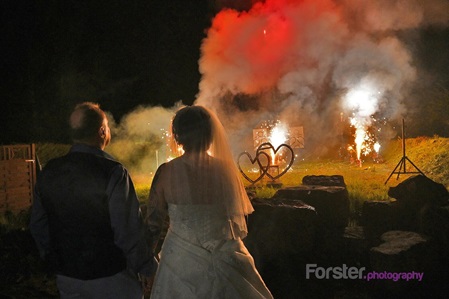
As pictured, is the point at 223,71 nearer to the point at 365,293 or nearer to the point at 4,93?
the point at 4,93

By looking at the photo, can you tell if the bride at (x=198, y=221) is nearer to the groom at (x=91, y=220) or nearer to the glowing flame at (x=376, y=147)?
the groom at (x=91, y=220)

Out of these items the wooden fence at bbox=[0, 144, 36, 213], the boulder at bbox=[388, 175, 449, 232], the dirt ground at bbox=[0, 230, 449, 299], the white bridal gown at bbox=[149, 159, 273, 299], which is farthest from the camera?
the wooden fence at bbox=[0, 144, 36, 213]

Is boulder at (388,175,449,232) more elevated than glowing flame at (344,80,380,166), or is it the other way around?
glowing flame at (344,80,380,166)

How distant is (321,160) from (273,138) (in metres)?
3.03

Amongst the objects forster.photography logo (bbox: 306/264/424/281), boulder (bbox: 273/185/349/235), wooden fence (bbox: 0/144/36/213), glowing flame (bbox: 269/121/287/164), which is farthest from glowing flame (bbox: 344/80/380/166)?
wooden fence (bbox: 0/144/36/213)

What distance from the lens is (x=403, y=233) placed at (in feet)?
18.7

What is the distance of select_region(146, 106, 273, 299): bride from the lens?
2.93 meters

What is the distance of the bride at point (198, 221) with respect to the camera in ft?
9.61

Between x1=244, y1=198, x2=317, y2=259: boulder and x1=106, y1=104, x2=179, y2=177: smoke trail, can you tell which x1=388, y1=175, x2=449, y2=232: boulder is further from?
x1=106, y1=104, x2=179, y2=177: smoke trail

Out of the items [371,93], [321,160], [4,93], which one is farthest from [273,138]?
[4,93]

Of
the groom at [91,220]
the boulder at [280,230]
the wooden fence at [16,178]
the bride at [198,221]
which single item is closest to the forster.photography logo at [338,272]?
the boulder at [280,230]

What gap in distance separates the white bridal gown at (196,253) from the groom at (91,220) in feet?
1.07

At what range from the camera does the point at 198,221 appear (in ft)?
9.66

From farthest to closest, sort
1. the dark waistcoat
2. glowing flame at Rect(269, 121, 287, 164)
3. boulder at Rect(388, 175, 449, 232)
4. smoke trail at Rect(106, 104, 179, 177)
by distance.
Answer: glowing flame at Rect(269, 121, 287, 164)
smoke trail at Rect(106, 104, 179, 177)
boulder at Rect(388, 175, 449, 232)
the dark waistcoat
